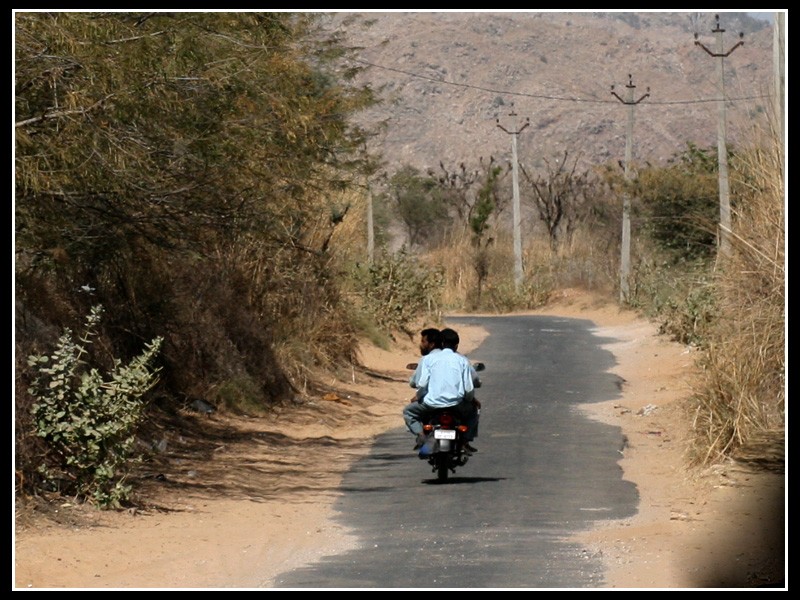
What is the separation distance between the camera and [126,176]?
42.8ft

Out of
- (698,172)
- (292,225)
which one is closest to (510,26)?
(698,172)

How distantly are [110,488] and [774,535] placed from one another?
213 inches

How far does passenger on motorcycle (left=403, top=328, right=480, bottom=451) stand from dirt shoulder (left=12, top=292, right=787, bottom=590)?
1.06 meters

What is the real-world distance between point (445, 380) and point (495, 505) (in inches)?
76.7

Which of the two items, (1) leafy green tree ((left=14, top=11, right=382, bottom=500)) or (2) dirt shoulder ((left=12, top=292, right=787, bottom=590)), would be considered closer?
(2) dirt shoulder ((left=12, top=292, right=787, bottom=590))

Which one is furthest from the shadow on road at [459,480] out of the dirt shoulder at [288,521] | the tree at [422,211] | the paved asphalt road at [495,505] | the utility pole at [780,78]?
→ the tree at [422,211]

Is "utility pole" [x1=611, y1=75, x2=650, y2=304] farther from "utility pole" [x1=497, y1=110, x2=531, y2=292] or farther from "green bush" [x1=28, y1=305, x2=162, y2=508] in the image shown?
"green bush" [x1=28, y1=305, x2=162, y2=508]

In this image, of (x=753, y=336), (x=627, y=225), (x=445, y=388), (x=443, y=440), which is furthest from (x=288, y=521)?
(x=627, y=225)

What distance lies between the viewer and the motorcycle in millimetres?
13641

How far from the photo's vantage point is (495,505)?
12305 mm

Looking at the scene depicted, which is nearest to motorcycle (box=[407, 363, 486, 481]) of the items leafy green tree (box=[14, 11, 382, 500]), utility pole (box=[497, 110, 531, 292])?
leafy green tree (box=[14, 11, 382, 500])

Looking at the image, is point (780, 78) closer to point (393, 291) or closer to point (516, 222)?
point (393, 291)

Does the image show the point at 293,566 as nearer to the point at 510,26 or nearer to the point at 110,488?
the point at 110,488

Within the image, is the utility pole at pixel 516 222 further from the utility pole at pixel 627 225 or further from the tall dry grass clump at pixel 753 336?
the tall dry grass clump at pixel 753 336
